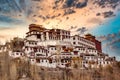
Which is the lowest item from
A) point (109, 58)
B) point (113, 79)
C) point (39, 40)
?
point (113, 79)

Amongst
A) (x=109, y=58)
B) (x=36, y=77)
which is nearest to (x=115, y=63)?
(x=109, y=58)

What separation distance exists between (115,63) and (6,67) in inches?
Answer: 292

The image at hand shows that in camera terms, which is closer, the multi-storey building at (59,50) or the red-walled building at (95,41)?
the multi-storey building at (59,50)

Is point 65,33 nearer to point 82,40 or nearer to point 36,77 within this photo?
point 82,40

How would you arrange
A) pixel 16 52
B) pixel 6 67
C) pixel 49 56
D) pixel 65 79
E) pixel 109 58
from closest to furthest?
1. pixel 6 67
2. pixel 65 79
3. pixel 16 52
4. pixel 49 56
5. pixel 109 58

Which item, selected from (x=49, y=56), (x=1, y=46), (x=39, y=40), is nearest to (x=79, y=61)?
(x=49, y=56)

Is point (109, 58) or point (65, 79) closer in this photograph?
point (65, 79)

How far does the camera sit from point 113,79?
1728cm

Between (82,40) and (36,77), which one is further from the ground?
(82,40)

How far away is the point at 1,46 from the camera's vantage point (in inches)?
731

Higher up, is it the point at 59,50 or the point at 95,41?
the point at 95,41

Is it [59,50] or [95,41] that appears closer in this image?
[59,50]

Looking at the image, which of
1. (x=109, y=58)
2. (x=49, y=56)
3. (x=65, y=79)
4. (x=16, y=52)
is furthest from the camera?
(x=109, y=58)

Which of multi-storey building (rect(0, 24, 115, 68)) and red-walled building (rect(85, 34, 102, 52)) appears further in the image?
red-walled building (rect(85, 34, 102, 52))
